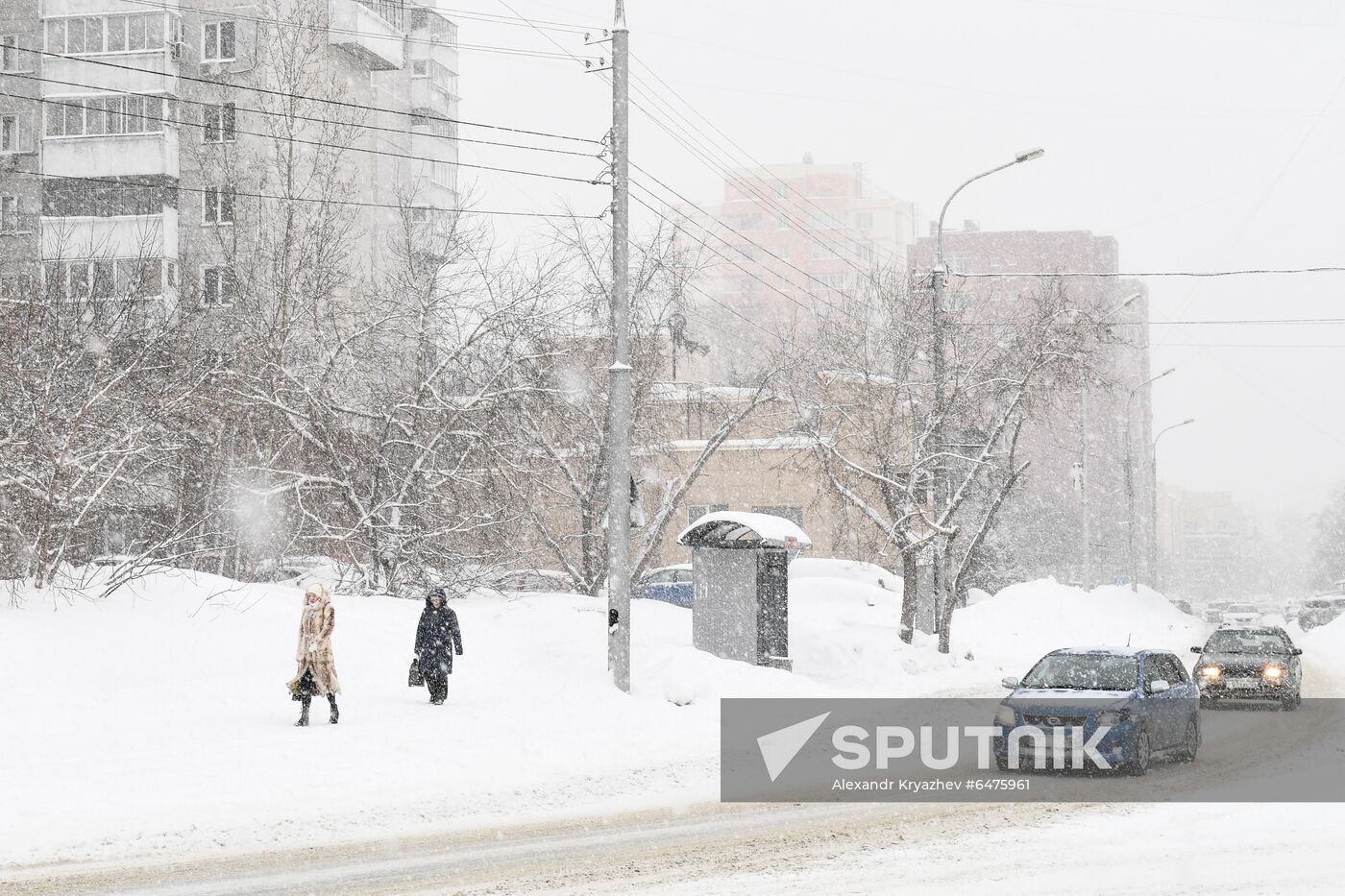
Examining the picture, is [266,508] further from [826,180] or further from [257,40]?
[826,180]

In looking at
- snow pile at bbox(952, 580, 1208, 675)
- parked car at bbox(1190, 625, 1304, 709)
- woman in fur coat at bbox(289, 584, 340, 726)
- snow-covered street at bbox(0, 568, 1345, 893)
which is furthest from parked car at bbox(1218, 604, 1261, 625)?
woman in fur coat at bbox(289, 584, 340, 726)

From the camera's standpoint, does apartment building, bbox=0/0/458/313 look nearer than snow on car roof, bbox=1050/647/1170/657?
No

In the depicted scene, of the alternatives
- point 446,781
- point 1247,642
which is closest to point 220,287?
point 446,781

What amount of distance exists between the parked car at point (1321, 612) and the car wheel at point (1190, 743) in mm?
54700

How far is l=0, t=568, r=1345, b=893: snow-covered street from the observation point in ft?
28.6

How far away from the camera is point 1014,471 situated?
27.5m

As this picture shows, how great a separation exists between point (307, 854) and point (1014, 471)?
20.6 m

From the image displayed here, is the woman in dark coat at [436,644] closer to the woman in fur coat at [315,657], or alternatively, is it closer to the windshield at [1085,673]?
the woman in fur coat at [315,657]

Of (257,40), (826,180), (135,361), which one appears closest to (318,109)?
(257,40)

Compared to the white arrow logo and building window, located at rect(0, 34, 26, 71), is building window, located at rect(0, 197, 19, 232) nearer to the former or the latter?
building window, located at rect(0, 34, 26, 71)

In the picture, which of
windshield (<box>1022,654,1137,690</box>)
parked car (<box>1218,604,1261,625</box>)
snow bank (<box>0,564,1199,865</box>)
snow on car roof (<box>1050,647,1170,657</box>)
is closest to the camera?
snow bank (<box>0,564,1199,865</box>)

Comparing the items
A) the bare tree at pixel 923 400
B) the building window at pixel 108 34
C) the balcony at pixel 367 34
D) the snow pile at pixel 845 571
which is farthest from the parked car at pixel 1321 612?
the building window at pixel 108 34

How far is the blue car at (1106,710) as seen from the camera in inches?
522

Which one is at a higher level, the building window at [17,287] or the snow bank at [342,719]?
the building window at [17,287]
